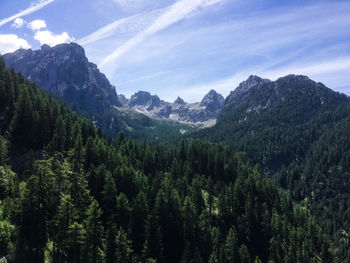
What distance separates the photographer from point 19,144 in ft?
266

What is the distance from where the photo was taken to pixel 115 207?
65875mm

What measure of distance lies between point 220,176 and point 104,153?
52170 mm

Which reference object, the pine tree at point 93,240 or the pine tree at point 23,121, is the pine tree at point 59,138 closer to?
the pine tree at point 23,121

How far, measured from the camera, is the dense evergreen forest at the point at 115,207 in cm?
4678

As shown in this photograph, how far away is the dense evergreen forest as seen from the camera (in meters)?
46.8

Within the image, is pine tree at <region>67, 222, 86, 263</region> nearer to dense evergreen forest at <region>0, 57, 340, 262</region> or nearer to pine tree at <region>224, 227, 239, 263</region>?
dense evergreen forest at <region>0, 57, 340, 262</region>

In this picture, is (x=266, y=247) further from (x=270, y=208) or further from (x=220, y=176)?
(x=220, y=176)

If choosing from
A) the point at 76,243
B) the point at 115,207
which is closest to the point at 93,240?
the point at 76,243

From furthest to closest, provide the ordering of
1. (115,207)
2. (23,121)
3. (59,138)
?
(23,121) → (59,138) → (115,207)

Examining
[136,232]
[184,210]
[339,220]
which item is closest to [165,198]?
[184,210]

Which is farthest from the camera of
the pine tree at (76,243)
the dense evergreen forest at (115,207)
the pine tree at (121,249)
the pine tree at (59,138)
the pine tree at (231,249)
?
the pine tree at (59,138)

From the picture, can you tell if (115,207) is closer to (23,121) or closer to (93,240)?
(93,240)

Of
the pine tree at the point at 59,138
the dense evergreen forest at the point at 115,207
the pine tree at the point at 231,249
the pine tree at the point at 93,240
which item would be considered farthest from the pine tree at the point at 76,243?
the pine tree at the point at 59,138

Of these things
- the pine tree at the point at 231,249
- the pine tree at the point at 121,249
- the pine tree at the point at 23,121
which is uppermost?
the pine tree at the point at 23,121
